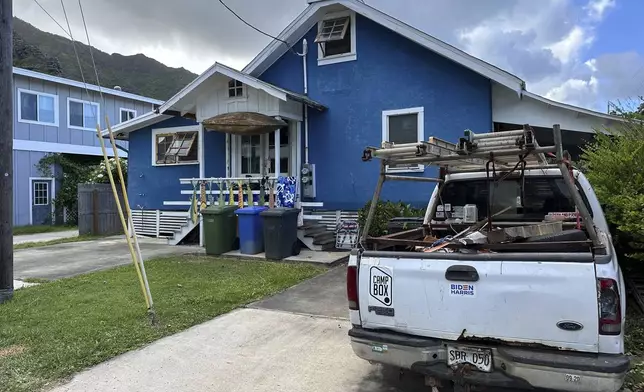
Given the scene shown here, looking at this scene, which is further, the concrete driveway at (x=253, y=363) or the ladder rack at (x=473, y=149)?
the concrete driveway at (x=253, y=363)

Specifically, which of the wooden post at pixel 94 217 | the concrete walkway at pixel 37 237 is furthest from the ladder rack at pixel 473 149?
the concrete walkway at pixel 37 237

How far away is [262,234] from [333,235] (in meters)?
1.91

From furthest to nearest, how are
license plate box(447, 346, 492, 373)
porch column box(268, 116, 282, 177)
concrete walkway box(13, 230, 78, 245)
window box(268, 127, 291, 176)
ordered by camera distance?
concrete walkway box(13, 230, 78, 245) → window box(268, 127, 291, 176) → porch column box(268, 116, 282, 177) → license plate box(447, 346, 492, 373)

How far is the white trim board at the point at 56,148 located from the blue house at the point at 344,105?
31.9 feet

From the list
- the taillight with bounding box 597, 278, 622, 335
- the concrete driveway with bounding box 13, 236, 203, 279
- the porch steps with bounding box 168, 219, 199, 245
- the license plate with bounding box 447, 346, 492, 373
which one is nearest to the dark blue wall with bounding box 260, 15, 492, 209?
the porch steps with bounding box 168, 219, 199, 245

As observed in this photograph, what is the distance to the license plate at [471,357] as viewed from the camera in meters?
2.98

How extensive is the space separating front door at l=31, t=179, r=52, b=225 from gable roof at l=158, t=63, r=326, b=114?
11.9 metres

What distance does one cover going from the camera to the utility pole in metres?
6.78

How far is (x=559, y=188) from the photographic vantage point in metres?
4.73

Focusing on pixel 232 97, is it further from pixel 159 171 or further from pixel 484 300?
pixel 484 300

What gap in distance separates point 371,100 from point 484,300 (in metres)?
9.26

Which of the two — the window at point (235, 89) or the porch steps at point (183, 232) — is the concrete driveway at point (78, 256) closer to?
the porch steps at point (183, 232)

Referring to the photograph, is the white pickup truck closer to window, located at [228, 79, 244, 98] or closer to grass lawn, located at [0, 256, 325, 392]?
grass lawn, located at [0, 256, 325, 392]

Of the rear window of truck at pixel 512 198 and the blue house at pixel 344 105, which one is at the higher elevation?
the blue house at pixel 344 105
